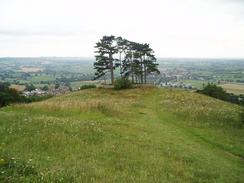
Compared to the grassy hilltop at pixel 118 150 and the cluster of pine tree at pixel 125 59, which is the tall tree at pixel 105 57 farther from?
the grassy hilltop at pixel 118 150

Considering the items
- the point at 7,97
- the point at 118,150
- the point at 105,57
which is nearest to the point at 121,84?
the point at 105,57

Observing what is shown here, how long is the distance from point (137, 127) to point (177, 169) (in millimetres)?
11904

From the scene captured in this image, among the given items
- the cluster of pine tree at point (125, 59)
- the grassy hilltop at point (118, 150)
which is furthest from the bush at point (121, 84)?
the grassy hilltop at point (118, 150)

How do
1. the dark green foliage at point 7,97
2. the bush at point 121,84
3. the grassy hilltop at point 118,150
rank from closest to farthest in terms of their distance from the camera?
the grassy hilltop at point 118,150 → the bush at point 121,84 → the dark green foliage at point 7,97

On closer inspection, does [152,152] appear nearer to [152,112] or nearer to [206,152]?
[206,152]

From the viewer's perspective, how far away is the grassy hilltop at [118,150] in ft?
41.8

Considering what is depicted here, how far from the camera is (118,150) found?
1806 cm

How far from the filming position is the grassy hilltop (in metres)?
12.7

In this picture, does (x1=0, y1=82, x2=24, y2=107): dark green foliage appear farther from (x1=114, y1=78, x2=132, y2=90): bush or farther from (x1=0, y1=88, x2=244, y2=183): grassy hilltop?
(x1=0, y1=88, x2=244, y2=183): grassy hilltop

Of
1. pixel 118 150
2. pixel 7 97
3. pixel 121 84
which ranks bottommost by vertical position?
pixel 7 97

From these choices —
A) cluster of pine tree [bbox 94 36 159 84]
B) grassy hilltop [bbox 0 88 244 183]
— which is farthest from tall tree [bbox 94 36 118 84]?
grassy hilltop [bbox 0 88 244 183]

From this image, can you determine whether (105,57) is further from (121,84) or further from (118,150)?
(118,150)

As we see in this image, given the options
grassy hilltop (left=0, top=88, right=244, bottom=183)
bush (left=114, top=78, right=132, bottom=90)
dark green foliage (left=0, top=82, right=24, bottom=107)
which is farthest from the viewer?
dark green foliage (left=0, top=82, right=24, bottom=107)

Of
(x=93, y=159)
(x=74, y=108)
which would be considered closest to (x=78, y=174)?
(x=93, y=159)
